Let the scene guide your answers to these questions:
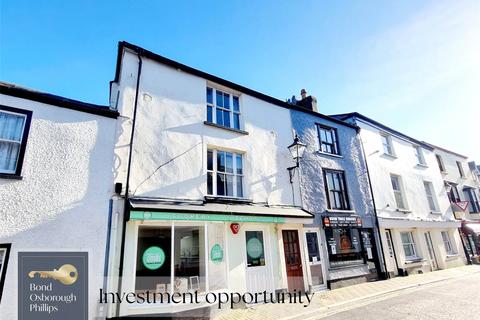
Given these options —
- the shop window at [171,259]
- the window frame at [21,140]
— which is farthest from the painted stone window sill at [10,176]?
the shop window at [171,259]

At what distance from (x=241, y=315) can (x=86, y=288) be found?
4222 mm

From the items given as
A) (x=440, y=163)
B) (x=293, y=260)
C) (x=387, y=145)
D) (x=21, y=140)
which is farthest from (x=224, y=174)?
(x=440, y=163)

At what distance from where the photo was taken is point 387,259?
12.4m

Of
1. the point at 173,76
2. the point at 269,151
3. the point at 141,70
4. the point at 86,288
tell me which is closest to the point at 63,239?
the point at 86,288

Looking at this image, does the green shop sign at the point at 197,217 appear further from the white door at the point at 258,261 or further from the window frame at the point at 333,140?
the window frame at the point at 333,140

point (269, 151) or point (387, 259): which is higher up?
point (269, 151)

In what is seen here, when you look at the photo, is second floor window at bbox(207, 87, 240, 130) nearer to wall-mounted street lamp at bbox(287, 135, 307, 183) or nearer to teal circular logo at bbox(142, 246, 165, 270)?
wall-mounted street lamp at bbox(287, 135, 307, 183)

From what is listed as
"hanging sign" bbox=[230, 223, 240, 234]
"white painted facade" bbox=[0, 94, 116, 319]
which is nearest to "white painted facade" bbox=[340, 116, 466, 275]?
"hanging sign" bbox=[230, 223, 240, 234]

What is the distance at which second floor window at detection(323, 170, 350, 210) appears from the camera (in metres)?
12.0

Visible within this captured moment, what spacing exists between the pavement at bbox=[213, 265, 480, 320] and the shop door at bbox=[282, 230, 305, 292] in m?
0.81

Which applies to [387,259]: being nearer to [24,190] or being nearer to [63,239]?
[63,239]

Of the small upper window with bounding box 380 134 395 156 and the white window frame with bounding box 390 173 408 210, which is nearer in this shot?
the white window frame with bounding box 390 173 408 210

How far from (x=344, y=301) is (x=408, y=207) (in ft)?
31.8

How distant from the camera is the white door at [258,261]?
8.47 metres
